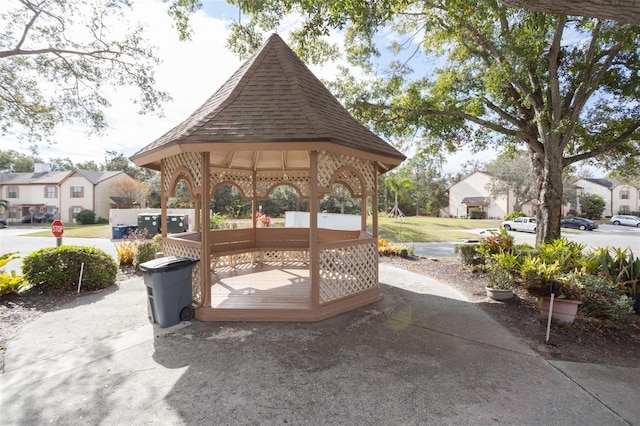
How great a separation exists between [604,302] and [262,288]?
6235 mm

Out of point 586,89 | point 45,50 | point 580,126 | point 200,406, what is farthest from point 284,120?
point 580,126

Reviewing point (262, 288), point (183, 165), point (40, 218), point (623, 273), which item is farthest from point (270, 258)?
point (40, 218)

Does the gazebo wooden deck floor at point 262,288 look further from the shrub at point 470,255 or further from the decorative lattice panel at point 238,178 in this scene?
the shrub at point 470,255

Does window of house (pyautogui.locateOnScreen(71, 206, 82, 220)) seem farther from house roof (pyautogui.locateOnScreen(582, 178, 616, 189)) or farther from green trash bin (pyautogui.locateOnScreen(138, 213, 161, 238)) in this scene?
→ house roof (pyautogui.locateOnScreen(582, 178, 616, 189))

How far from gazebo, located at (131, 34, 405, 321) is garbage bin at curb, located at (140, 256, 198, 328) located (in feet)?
1.01

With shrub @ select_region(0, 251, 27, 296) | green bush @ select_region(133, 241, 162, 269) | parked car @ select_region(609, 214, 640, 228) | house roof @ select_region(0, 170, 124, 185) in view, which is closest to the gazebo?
green bush @ select_region(133, 241, 162, 269)

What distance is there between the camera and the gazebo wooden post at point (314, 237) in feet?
17.5

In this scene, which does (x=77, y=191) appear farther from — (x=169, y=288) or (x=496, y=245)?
(x=496, y=245)

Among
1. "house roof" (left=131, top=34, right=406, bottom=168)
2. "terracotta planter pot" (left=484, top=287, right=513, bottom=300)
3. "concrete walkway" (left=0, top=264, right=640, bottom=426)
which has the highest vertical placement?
"house roof" (left=131, top=34, right=406, bottom=168)

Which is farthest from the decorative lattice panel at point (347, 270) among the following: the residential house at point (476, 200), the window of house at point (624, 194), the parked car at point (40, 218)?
the window of house at point (624, 194)

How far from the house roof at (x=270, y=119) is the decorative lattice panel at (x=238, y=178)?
1506 millimetres

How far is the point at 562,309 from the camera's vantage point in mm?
5270

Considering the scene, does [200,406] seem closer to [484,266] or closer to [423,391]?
[423,391]

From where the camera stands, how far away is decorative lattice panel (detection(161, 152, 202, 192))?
5.48m
